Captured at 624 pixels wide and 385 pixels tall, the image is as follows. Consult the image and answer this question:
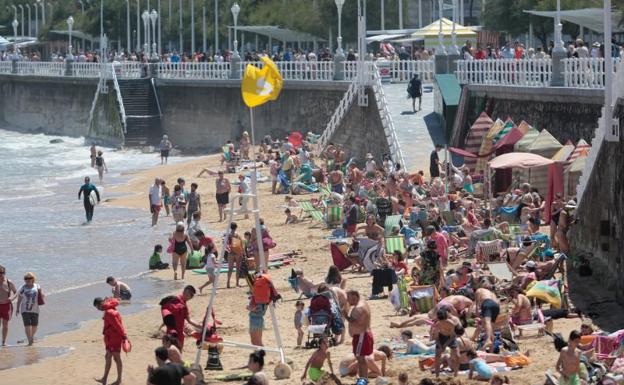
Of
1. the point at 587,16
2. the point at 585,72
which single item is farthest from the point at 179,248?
the point at 587,16

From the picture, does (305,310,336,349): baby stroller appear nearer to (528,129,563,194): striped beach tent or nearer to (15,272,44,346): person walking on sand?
(15,272,44,346): person walking on sand

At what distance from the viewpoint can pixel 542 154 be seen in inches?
997

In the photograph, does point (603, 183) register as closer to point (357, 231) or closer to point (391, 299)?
point (391, 299)

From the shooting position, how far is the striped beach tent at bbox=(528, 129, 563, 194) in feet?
83.0

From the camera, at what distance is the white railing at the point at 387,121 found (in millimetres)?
32000

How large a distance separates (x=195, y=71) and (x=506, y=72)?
831 inches

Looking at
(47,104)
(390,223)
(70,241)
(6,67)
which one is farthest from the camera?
(6,67)

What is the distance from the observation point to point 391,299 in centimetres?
1872

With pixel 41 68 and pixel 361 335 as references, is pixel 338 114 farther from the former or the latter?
pixel 41 68

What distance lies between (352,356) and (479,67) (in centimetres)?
1773

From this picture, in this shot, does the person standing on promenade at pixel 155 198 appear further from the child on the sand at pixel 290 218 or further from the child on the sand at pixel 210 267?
the child on the sand at pixel 210 267

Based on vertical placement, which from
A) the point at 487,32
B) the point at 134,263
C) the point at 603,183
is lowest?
the point at 134,263

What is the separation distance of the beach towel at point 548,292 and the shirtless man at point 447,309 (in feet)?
2.73

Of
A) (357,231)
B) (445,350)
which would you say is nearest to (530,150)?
(357,231)
